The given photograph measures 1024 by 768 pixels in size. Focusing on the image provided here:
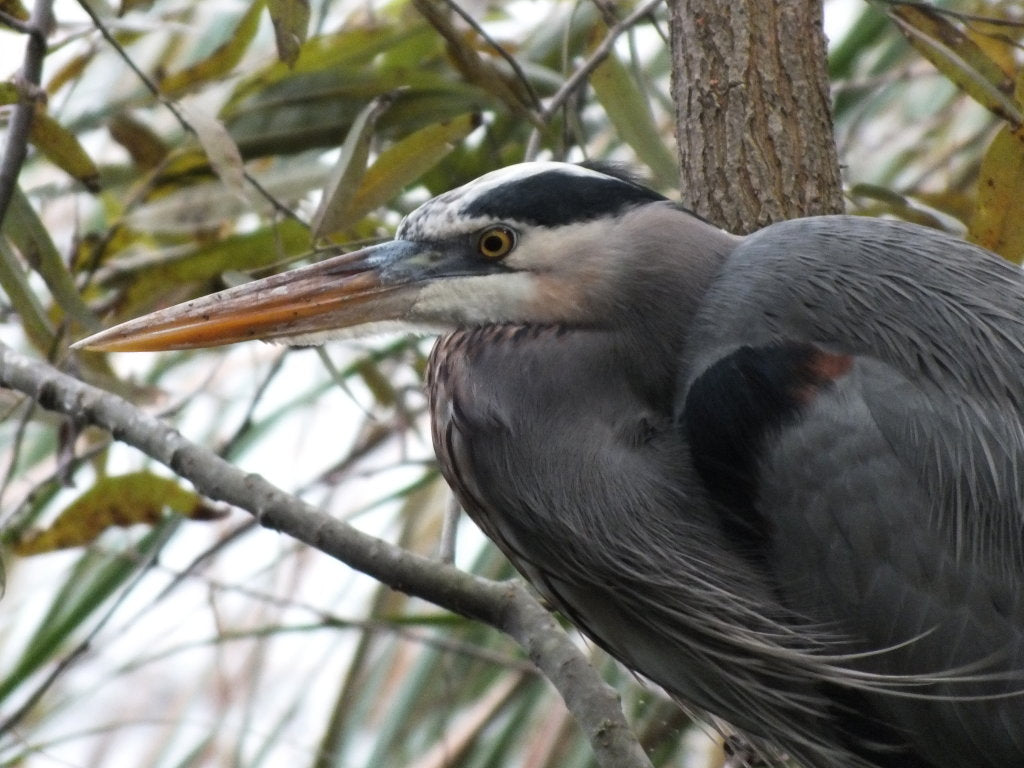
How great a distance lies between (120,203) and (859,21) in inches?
70.6

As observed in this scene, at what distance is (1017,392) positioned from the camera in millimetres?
2131

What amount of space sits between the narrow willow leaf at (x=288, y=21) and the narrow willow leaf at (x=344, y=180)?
0.55ft

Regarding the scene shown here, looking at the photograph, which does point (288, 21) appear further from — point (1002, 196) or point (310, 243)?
point (1002, 196)

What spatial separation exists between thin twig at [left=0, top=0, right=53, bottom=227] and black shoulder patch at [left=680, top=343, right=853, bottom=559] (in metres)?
1.03

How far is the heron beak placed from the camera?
2.17m

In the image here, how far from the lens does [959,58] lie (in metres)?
2.43

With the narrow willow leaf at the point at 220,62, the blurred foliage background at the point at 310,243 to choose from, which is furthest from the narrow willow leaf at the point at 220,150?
the narrow willow leaf at the point at 220,62

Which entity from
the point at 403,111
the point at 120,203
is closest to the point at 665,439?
the point at 403,111

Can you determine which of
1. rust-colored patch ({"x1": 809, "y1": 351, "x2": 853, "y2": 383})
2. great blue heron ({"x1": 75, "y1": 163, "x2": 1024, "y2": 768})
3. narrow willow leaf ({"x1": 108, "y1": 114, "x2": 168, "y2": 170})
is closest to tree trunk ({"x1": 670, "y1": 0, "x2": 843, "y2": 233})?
great blue heron ({"x1": 75, "y1": 163, "x2": 1024, "y2": 768})

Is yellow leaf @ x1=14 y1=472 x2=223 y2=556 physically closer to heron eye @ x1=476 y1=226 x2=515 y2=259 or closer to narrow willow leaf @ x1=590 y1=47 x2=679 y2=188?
heron eye @ x1=476 y1=226 x2=515 y2=259

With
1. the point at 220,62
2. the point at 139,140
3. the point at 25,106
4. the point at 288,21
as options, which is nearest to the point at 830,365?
the point at 288,21

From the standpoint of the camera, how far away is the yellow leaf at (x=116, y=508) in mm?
2605

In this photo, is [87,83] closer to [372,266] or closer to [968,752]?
[372,266]

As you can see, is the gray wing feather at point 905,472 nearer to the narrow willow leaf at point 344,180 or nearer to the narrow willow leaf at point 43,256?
the narrow willow leaf at point 344,180
